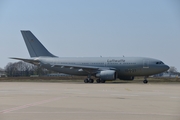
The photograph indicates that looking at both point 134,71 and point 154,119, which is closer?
point 154,119

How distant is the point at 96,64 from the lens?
40781 mm

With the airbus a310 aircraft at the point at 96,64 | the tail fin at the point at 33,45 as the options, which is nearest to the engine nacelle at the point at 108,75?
the airbus a310 aircraft at the point at 96,64

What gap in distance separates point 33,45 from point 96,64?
9.38m

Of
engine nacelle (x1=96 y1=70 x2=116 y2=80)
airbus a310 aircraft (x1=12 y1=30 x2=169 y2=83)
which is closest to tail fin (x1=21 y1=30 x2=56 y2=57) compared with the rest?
airbus a310 aircraft (x1=12 y1=30 x2=169 y2=83)

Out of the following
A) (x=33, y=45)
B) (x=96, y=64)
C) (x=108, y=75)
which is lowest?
(x=108, y=75)

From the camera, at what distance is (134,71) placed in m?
38.8

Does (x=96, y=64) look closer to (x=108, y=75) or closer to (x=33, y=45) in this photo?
(x=108, y=75)

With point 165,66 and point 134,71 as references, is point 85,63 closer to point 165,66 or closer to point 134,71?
point 134,71

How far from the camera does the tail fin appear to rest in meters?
43.7

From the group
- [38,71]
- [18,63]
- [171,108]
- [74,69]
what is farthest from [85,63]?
[18,63]

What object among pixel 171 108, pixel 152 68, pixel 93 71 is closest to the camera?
pixel 171 108

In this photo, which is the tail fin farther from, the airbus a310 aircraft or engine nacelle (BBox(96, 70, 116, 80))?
engine nacelle (BBox(96, 70, 116, 80))

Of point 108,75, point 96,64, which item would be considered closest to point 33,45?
point 96,64

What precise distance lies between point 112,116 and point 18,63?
15179cm
